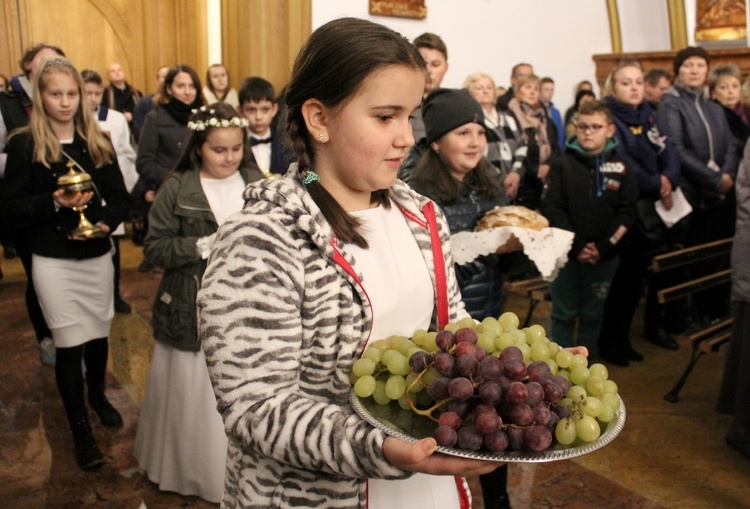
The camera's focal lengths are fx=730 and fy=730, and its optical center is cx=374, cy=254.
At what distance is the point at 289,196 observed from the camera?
132cm

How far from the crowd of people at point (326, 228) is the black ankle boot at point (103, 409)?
0.01 m

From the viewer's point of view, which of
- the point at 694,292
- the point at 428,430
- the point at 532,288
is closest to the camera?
the point at 428,430

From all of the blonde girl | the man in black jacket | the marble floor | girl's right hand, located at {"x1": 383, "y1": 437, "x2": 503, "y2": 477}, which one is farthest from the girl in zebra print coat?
the man in black jacket

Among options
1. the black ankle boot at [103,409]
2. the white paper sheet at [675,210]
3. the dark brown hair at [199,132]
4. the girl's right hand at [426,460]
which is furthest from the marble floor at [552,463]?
the girl's right hand at [426,460]

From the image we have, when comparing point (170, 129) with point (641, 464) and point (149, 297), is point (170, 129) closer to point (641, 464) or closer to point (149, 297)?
point (149, 297)

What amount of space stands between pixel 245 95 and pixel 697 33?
18.3ft

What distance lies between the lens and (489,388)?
1.17 meters

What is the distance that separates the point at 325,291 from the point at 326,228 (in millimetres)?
117

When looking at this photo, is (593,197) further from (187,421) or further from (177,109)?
(177,109)

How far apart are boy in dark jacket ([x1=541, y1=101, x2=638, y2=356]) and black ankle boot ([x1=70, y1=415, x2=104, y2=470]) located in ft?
8.80

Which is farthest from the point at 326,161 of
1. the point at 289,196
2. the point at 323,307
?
the point at 323,307

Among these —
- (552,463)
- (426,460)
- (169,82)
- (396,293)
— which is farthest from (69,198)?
(552,463)

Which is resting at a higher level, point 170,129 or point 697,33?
point 697,33

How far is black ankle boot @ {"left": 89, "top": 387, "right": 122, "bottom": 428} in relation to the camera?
3.59 meters
